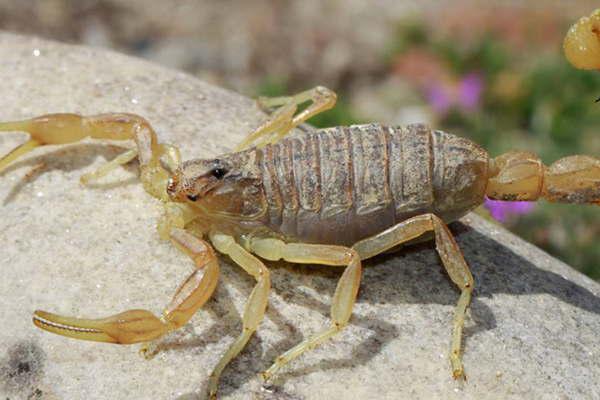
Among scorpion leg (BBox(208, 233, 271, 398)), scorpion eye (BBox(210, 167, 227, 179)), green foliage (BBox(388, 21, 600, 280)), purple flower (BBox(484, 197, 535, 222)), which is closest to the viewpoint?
scorpion leg (BBox(208, 233, 271, 398))

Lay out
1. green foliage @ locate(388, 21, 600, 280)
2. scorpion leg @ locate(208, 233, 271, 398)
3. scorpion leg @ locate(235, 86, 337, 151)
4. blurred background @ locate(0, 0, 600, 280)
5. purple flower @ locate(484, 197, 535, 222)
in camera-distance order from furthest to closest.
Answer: blurred background @ locate(0, 0, 600, 280)
green foliage @ locate(388, 21, 600, 280)
purple flower @ locate(484, 197, 535, 222)
scorpion leg @ locate(235, 86, 337, 151)
scorpion leg @ locate(208, 233, 271, 398)

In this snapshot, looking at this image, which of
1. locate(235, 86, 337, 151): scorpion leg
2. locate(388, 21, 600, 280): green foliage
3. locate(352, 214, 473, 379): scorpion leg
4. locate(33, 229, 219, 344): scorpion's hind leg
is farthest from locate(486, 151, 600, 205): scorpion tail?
locate(388, 21, 600, 280): green foliage

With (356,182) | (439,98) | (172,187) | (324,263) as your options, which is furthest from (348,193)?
(439,98)

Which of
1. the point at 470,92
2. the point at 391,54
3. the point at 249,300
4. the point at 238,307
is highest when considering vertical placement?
the point at 249,300

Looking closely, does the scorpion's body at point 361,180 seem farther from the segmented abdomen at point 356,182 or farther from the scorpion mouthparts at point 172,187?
the scorpion mouthparts at point 172,187

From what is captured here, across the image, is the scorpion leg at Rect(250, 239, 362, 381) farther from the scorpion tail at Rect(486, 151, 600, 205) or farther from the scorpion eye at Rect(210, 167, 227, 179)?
the scorpion tail at Rect(486, 151, 600, 205)

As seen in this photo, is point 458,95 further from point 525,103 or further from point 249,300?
point 249,300
